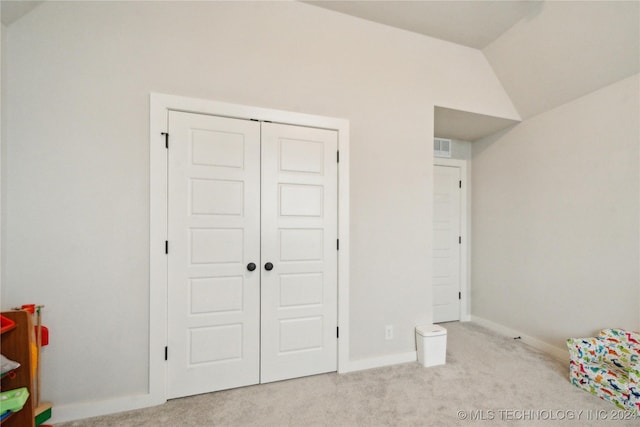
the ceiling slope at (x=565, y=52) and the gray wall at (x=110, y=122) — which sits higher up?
the ceiling slope at (x=565, y=52)

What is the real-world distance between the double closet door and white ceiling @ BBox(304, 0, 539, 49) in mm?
1108

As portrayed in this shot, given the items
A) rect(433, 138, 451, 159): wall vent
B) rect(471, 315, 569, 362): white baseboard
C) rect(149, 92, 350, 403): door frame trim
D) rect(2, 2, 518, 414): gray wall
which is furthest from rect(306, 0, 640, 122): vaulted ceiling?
rect(471, 315, 569, 362): white baseboard

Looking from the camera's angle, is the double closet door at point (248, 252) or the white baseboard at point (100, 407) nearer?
the white baseboard at point (100, 407)

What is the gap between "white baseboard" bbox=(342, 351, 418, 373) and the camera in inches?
92.4

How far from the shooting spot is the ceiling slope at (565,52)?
2.01 m

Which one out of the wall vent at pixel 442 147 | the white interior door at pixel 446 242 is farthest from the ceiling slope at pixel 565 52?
the white interior door at pixel 446 242

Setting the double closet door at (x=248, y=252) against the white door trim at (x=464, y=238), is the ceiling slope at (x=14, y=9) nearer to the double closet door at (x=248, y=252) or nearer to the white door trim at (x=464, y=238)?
the double closet door at (x=248, y=252)

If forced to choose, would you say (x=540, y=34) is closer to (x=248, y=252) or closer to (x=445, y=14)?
(x=445, y=14)

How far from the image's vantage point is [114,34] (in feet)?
6.05

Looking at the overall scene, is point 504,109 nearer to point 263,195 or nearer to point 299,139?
point 299,139

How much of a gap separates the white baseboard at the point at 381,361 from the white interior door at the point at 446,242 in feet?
4.20

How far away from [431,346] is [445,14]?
2.93 metres

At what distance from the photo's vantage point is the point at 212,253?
204 cm

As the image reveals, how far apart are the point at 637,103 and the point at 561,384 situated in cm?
232
